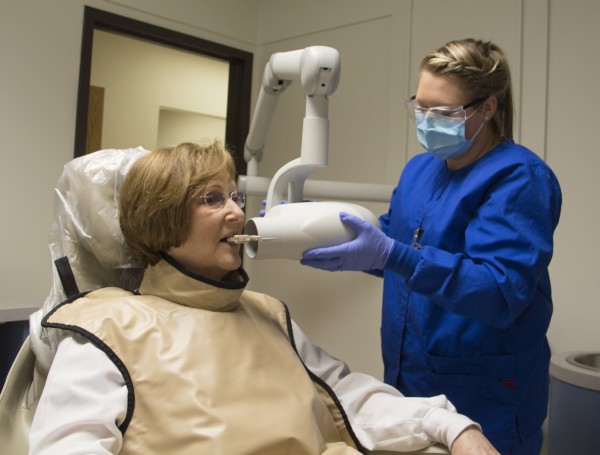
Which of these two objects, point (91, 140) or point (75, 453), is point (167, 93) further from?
point (75, 453)

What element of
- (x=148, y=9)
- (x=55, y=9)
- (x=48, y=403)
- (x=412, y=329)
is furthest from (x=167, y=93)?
(x=48, y=403)

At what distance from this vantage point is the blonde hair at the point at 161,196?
4.16 feet

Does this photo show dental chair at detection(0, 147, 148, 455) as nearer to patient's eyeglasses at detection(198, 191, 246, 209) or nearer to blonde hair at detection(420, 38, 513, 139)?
patient's eyeglasses at detection(198, 191, 246, 209)

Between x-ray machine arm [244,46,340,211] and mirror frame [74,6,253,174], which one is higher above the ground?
mirror frame [74,6,253,174]

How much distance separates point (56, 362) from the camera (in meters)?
1.09

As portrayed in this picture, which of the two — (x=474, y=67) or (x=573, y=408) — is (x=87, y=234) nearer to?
(x=474, y=67)

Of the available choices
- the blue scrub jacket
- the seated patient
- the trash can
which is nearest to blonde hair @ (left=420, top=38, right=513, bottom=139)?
the blue scrub jacket

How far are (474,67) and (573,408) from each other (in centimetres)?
110

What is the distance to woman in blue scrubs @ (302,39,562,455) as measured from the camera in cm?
130

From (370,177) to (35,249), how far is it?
1.55 m

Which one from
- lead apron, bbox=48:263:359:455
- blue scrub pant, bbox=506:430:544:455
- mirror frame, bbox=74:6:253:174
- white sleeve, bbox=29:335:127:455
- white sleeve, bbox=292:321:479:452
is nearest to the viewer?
white sleeve, bbox=29:335:127:455

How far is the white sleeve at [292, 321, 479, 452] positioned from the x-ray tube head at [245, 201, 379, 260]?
30 cm

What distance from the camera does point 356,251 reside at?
51.0 inches

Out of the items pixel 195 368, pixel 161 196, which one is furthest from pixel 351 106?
pixel 195 368
